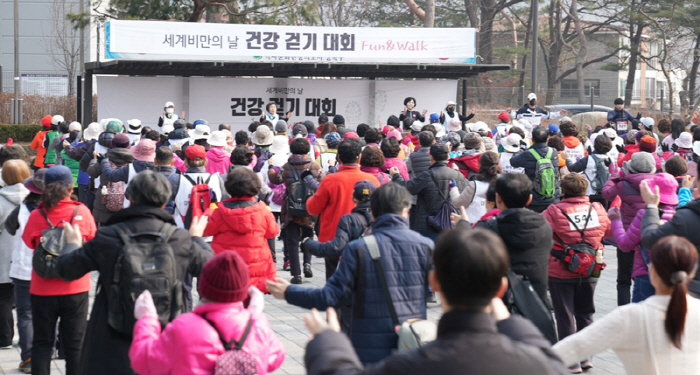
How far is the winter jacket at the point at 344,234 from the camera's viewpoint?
560cm

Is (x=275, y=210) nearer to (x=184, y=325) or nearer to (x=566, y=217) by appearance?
(x=566, y=217)

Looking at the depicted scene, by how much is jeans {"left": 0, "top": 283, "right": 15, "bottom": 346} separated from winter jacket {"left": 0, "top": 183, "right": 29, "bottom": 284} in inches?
11.1

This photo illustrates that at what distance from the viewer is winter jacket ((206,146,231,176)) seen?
9867 millimetres

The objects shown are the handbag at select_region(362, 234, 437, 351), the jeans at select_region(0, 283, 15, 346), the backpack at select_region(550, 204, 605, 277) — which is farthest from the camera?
the jeans at select_region(0, 283, 15, 346)

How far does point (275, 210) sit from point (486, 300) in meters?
8.09

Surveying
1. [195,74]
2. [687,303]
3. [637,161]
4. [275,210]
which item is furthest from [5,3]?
[687,303]

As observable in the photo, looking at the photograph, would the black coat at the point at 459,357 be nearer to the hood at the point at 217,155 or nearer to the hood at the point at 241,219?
Result: the hood at the point at 241,219

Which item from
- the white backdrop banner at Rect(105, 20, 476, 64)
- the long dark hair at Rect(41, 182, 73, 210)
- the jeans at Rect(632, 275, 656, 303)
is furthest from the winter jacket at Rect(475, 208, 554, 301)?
the white backdrop banner at Rect(105, 20, 476, 64)

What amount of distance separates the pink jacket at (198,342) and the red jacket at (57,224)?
6.23ft

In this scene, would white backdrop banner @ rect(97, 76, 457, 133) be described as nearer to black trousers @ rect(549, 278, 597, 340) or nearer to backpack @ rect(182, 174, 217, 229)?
backpack @ rect(182, 174, 217, 229)

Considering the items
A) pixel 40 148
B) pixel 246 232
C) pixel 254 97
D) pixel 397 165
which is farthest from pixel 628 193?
pixel 254 97

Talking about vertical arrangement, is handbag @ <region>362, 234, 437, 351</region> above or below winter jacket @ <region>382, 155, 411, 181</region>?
below

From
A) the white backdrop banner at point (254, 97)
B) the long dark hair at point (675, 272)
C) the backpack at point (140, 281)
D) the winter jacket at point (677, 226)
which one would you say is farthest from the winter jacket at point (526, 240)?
the white backdrop banner at point (254, 97)

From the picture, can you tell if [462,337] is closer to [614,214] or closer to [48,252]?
[48,252]
